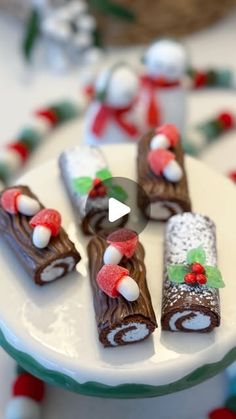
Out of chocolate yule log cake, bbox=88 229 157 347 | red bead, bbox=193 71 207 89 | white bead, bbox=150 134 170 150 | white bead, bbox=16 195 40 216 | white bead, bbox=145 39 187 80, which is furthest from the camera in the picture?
red bead, bbox=193 71 207 89

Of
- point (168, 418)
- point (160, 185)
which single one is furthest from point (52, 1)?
Result: point (168, 418)

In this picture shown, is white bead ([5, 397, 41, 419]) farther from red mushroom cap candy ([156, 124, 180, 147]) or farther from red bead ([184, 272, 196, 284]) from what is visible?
red mushroom cap candy ([156, 124, 180, 147])

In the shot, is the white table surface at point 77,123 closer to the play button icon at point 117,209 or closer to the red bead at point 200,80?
the red bead at point 200,80

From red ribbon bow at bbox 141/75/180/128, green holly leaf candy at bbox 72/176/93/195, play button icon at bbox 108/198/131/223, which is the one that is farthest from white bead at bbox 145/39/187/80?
play button icon at bbox 108/198/131/223

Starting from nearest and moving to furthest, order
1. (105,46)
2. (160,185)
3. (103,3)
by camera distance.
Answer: (160,185)
(103,3)
(105,46)

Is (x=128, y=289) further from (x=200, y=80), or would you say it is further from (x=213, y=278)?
(x=200, y=80)

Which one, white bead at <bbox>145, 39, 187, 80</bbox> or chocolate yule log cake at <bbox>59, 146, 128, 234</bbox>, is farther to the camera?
white bead at <bbox>145, 39, 187, 80</bbox>

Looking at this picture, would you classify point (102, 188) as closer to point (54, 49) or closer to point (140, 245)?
point (140, 245)
